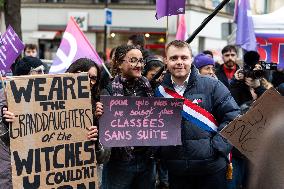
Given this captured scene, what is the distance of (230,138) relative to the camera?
407 centimetres

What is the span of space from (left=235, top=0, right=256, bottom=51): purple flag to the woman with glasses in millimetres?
2896

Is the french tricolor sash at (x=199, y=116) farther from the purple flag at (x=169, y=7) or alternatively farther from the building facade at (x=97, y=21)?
the building facade at (x=97, y=21)

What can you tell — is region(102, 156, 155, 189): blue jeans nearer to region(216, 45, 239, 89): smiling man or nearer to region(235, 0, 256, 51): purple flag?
region(235, 0, 256, 51): purple flag

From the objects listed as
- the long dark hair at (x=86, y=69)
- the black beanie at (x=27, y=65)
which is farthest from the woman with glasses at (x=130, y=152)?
the black beanie at (x=27, y=65)

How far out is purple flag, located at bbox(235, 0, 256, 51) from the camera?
711cm

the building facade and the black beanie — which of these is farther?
the building facade

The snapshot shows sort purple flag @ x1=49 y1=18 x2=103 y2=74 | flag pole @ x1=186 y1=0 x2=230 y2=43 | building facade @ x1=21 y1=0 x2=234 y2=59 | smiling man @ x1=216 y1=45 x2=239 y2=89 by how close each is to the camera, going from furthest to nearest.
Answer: building facade @ x1=21 y1=0 x2=234 y2=59 < smiling man @ x1=216 y1=45 x2=239 y2=89 < purple flag @ x1=49 y1=18 x2=103 y2=74 < flag pole @ x1=186 y1=0 x2=230 y2=43

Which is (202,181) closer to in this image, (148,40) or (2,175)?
(2,175)

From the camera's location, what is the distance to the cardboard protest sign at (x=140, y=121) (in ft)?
13.7

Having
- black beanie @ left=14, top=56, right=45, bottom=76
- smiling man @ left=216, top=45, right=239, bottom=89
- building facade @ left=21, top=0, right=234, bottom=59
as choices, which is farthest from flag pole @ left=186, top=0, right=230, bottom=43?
building facade @ left=21, top=0, right=234, bottom=59

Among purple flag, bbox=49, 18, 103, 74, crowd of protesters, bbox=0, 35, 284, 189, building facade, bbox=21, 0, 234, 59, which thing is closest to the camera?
crowd of protesters, bbox=0, 35, 284, 189

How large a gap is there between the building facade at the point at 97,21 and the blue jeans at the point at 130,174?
20.6 metres

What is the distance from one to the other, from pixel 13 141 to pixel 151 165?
45.5 inches

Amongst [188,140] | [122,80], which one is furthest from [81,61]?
[188,140]
